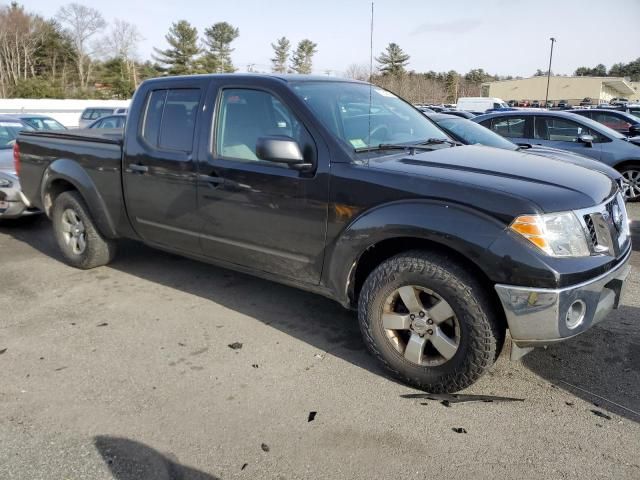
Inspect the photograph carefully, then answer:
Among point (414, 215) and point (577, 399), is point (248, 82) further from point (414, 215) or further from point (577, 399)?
point (577, 399)

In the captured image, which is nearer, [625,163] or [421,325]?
[421,325]

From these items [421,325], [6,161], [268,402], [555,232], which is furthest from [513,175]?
[6,161]

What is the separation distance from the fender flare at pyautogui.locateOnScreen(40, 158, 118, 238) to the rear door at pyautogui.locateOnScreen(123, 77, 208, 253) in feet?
1.37

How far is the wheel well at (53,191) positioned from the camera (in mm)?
5484

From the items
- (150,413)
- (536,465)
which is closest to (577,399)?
(536,465)

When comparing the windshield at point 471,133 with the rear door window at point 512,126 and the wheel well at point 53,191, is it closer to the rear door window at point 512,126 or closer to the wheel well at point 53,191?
the rear door window at point 512,126

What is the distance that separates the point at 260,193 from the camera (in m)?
3.67

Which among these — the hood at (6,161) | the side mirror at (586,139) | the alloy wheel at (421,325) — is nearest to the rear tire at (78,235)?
the hood at (6,161)

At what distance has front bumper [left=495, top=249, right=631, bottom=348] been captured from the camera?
268 cm

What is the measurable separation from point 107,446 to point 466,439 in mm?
1803

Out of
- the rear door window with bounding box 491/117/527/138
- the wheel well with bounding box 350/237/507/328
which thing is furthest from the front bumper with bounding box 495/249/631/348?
the rear door window with bounding box 491/117/527/138

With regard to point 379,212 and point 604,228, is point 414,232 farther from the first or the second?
point 604,228

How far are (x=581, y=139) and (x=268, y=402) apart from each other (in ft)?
25.7

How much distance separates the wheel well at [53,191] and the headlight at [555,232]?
4532 millimetres
